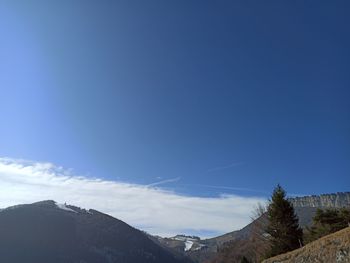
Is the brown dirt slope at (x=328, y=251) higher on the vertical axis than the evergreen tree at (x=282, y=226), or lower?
lower

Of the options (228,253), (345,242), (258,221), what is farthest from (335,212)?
(228,253)

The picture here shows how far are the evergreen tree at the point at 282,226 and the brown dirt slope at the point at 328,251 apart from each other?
12386 millimetres

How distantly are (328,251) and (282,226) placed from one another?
19.6 m

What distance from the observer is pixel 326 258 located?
33219mm

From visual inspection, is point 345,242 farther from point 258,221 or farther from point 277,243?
point 258,221

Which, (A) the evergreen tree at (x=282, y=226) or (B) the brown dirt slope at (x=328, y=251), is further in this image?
(A) the evergreen tree at (x=282, y=226)

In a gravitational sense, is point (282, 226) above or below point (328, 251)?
above

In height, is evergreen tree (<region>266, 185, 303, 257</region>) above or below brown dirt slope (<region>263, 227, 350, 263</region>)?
above

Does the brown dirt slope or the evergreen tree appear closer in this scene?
the brown dirt slope

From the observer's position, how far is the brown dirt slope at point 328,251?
102ft

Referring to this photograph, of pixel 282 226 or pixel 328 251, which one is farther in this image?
pixel 282 226

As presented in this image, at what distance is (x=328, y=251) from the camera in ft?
109

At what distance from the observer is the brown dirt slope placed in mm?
Answer: 31153

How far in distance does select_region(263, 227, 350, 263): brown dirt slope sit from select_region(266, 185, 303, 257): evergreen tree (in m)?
12.4
